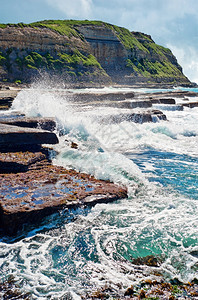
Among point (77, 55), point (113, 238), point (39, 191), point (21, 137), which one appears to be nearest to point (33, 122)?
point (21, 137)

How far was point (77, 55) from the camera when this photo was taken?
69438 millimetres

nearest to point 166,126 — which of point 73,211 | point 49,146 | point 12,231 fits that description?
point 49,146

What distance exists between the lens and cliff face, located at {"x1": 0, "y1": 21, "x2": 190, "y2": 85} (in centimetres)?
5647

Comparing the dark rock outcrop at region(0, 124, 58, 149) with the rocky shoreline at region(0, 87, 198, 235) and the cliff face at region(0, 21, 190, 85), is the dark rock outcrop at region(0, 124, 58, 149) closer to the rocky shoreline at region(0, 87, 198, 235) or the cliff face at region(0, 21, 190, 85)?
the rocky shoreline at region(0, 87, 198, 235)

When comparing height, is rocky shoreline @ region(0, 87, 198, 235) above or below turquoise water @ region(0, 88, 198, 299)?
above

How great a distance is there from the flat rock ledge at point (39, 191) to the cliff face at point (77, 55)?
51.2 metres

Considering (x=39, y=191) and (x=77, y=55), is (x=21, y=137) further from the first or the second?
(x=77, y=55)

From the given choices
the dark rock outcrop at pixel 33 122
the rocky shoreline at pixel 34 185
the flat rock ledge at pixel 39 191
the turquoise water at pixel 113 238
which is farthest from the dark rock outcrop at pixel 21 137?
the dark rock outcrop at pixel 33 122

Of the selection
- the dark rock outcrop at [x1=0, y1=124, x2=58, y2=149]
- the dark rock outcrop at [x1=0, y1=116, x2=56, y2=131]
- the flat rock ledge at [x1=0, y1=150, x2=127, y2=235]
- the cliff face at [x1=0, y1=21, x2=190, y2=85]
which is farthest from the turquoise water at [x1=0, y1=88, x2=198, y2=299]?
the cliff face at [x1=0, y1=21, x2=190, y2=85]

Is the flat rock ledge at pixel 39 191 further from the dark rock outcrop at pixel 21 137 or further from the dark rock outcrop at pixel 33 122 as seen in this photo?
the dark rock outcrop at pixel 33 122

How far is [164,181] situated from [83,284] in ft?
12.8

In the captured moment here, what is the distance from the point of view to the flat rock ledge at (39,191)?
164 inches

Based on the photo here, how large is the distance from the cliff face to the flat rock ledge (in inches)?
2016

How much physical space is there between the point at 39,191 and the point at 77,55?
69807 millimetres
